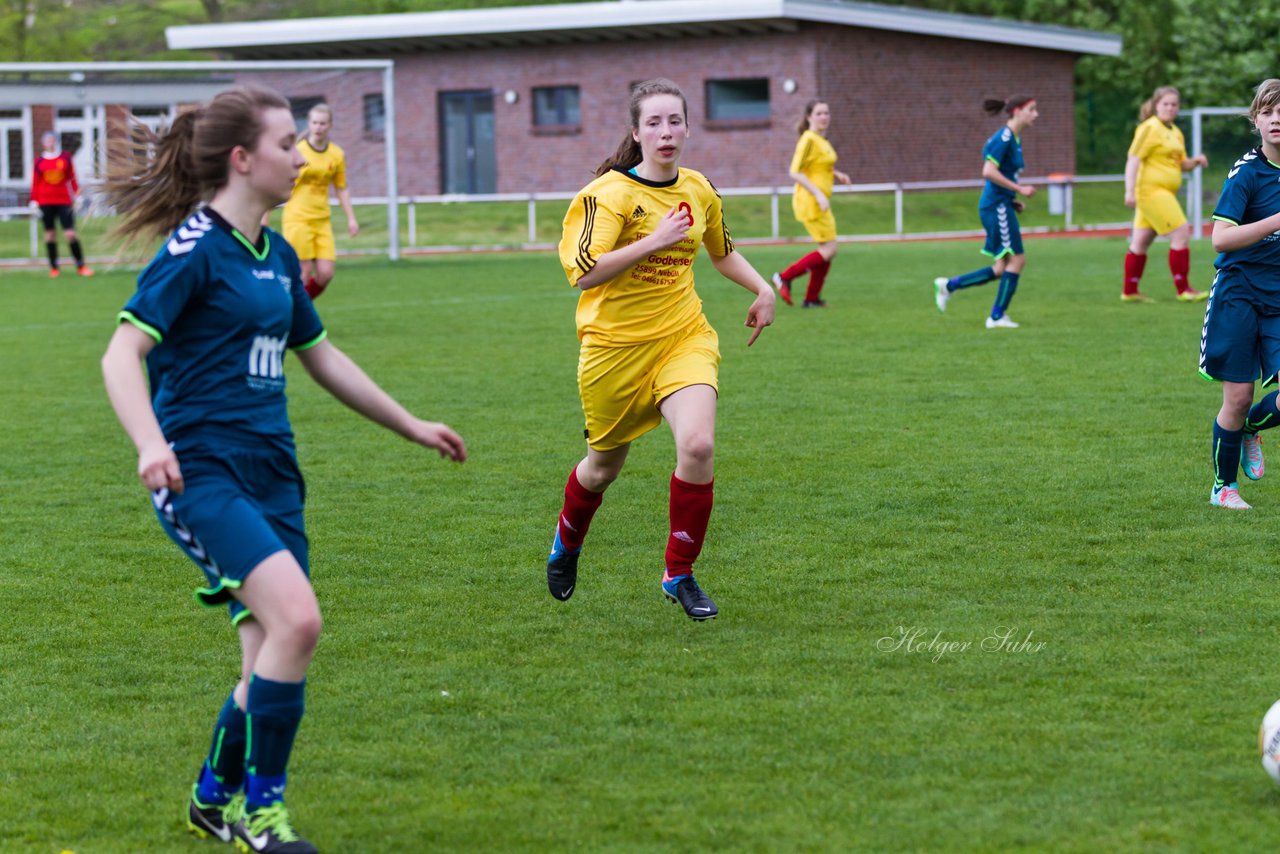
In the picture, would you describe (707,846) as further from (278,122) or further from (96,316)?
(96,316)

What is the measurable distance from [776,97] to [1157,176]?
19601 millimetres

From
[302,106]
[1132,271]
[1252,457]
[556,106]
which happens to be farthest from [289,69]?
[1252,457]

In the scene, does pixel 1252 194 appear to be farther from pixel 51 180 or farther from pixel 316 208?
pixel 51 180

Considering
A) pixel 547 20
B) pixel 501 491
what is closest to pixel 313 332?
pixel 501 491

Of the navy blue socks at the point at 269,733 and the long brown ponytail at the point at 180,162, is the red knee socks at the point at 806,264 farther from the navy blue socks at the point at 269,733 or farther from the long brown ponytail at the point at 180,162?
the navy blue socks at the point at 269,733

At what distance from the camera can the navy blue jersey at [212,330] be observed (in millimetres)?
3596

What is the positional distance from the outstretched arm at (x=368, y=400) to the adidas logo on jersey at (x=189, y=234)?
389 mm

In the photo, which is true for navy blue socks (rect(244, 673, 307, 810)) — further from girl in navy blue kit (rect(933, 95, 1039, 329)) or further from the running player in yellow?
the running player in yellow

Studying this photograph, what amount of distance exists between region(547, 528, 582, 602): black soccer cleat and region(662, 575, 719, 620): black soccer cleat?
0.40 meters

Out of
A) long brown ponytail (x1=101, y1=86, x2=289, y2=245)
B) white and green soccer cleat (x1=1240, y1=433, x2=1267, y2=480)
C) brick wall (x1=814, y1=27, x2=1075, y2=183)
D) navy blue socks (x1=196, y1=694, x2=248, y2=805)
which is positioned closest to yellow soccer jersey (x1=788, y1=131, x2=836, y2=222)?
white and green soccer cleat (x1=1240, y1=433, x2=1267, y2=480)

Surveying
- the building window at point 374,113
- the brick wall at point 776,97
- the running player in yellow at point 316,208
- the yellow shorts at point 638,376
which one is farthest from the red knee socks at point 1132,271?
the brick wall at point 776,97

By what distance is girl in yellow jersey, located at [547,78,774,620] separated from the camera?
5.59m

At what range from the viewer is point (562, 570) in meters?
6.01

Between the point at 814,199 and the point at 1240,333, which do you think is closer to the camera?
the point at 1240,333
